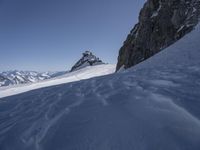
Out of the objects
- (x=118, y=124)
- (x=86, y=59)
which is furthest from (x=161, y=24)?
(x=86, y=59)

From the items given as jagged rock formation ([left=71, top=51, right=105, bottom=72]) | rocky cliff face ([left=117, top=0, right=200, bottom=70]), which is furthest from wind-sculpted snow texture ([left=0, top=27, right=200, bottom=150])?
jagged rock formation ([left=71, top=51, right=105, bottom=72])

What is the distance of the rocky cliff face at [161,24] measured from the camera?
20.8 m

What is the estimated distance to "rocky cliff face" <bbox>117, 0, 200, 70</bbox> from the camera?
20.8 m

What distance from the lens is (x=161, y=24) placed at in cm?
2611

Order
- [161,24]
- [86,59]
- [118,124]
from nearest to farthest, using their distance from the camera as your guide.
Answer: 1. [118,124]
2. [161,24]
3. [86,59]

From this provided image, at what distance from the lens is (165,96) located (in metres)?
3.85

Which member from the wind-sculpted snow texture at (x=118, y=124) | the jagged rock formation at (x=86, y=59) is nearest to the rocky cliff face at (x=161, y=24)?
the wind-sculpted snow texture at (x=118, y=124)

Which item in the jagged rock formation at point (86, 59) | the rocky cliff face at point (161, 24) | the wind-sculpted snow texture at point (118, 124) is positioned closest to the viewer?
the wind-sculpted snow texture at point (118, 124)

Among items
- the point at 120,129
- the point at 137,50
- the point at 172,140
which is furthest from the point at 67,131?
the point at 137,50

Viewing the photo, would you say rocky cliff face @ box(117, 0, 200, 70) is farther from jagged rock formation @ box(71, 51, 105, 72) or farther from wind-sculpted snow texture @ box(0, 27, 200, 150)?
jagged rock formation @ box(71, 51, 105, 72)

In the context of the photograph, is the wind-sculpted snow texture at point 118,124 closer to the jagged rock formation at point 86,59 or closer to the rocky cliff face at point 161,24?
the rocky cliff face at point 161,24

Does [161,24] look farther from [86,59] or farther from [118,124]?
[86,59]

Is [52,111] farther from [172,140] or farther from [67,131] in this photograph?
[172,140]

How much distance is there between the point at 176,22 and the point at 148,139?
22.6 meters
